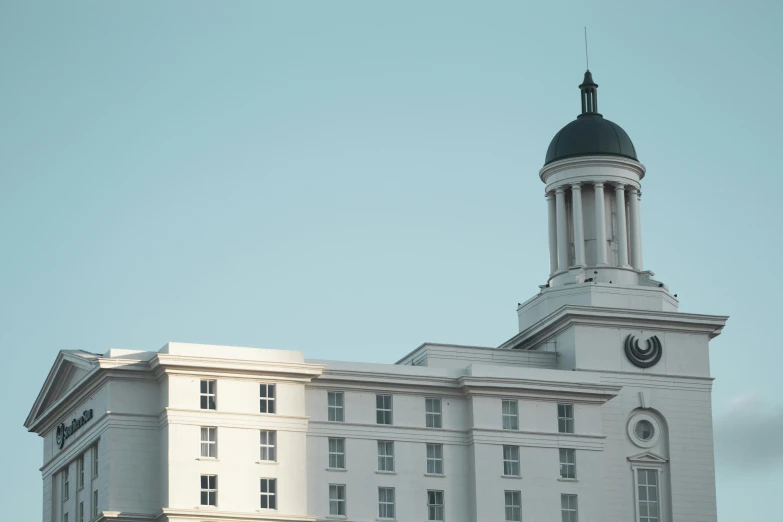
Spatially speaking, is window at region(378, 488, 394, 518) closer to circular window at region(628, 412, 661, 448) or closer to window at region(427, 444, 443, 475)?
window at region(427, 444, 443, 475)

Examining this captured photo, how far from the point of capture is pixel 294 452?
337ft

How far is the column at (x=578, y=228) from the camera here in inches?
4518

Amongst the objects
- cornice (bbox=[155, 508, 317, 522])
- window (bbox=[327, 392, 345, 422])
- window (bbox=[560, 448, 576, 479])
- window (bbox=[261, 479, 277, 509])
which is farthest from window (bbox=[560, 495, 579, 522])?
window (bbox=[261, 479, 277, 509])

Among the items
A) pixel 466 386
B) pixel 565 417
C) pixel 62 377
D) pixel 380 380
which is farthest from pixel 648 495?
pixel 62 377

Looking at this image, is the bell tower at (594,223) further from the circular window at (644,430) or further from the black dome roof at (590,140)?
the circular window at (644,430)

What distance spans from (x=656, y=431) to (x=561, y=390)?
7.24m

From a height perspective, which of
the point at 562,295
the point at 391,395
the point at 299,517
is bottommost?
the point at 299,517

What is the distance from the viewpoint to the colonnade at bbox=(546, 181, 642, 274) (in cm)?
11481

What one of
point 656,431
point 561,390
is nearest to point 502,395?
point 561,390

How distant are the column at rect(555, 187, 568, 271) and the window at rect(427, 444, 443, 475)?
1554cm

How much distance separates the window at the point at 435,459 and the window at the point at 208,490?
12.5 metres

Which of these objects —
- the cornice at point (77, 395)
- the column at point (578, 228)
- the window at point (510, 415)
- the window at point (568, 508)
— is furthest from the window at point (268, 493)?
the column at point (578, 228)

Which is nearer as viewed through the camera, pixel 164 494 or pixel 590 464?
pixel 164 494

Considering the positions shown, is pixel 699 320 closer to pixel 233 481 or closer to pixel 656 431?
pixel 656 431
